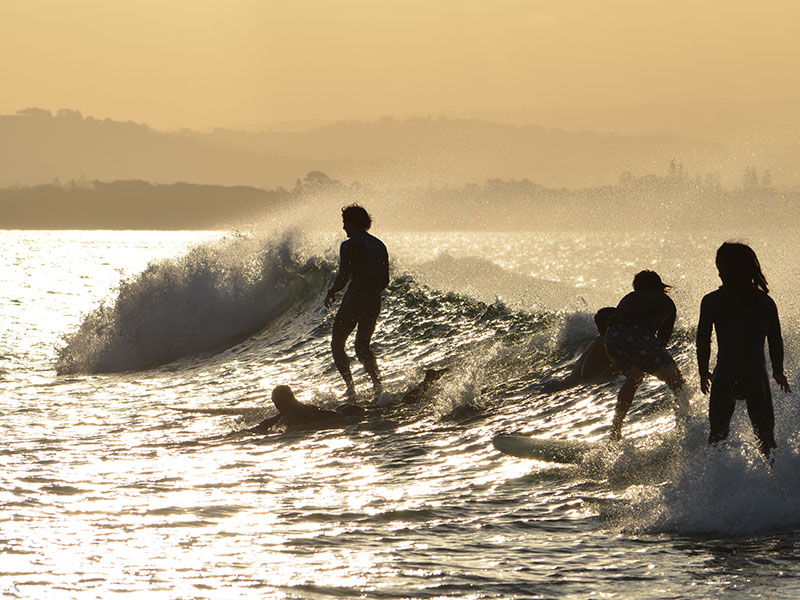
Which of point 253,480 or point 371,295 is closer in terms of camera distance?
point 253,480

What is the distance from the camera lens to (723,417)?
667cm

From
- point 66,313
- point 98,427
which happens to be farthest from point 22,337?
point 98,427

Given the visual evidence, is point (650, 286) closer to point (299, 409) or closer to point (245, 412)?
point (299, 409)

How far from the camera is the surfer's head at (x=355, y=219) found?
448 inches

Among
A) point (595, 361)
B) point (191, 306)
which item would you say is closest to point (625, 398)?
point (595, 361)

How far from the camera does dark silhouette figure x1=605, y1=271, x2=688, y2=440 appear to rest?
7.95 metres

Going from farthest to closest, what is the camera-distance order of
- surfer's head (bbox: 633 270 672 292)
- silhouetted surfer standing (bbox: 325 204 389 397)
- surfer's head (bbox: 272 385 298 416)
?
silhouetted surfer standing (bbox: 325 204 389 397) → surfer's head (bbox: 272 385 298 416) → surfer's head (bbox: 633 270 672 292)

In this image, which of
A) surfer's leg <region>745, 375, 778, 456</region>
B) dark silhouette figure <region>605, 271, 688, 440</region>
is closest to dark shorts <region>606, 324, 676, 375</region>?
dark silhouette figure <region>605, 271, 688, 440</region>

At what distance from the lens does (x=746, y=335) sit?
6555 mm

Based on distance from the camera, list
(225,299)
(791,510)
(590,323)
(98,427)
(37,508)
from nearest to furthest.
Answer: (791,510)
(37,508)
(98,427)
(590,323)
(225,299)

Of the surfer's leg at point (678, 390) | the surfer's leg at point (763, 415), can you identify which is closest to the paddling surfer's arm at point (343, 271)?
the surfer's leg at point (678, 390)

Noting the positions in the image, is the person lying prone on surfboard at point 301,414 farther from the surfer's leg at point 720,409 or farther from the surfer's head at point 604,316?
the surfer's leg at point 720,409

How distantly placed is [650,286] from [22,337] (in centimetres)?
1951

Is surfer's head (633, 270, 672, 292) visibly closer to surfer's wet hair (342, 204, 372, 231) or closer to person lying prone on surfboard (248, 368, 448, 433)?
person lying prone on surfboard (248, 368, 448, 433)
